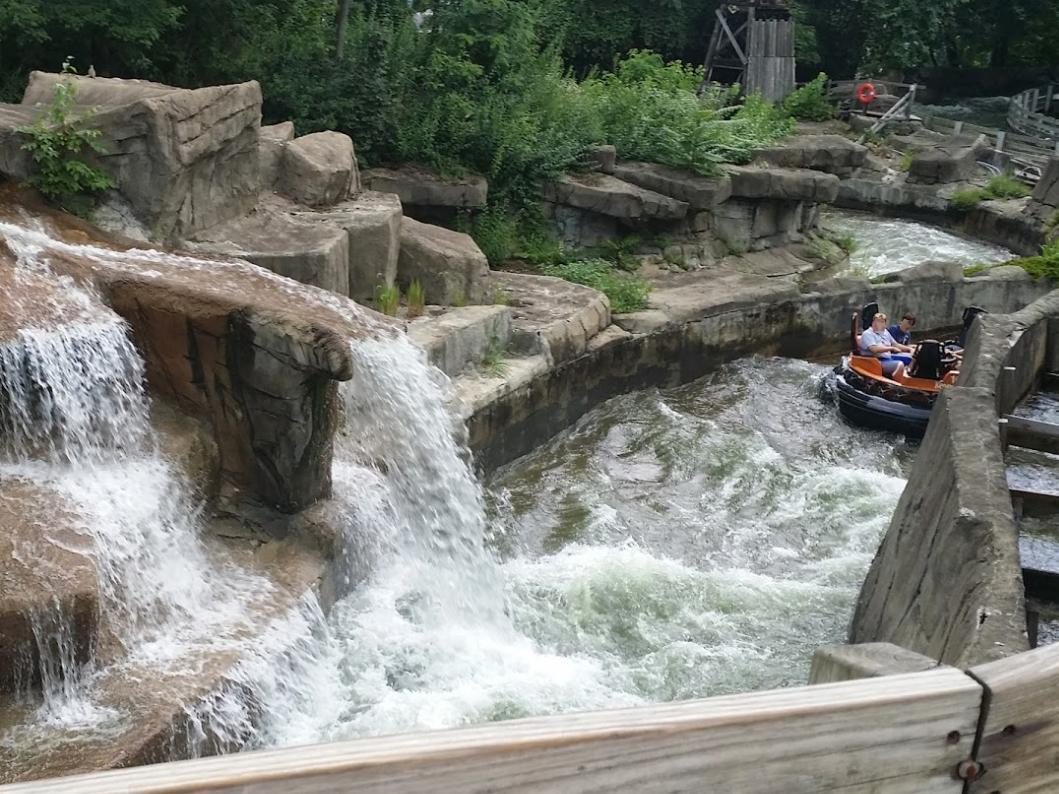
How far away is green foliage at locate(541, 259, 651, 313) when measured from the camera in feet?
44.5

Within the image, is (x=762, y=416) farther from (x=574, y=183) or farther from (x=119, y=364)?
(x=119, y=364)

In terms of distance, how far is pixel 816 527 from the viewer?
32.2ft

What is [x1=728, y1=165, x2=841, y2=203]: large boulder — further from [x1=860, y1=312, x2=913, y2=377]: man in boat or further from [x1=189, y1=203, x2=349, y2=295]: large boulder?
[x1=189, y1=203, x2=349, y2=295]: large boulder

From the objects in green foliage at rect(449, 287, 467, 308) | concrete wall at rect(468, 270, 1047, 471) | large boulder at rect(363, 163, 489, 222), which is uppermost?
large boulder at rect(363, 163, 489, 222)

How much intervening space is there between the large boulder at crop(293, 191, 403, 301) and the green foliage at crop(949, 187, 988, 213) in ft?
49.0

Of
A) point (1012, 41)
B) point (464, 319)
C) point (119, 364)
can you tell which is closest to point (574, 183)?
point (464, 319)

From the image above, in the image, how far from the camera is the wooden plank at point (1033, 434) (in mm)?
6371

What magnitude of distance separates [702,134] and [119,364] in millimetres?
11638

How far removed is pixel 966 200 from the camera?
22078mm

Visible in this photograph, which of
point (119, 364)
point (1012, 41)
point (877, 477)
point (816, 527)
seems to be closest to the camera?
point (119, 364)

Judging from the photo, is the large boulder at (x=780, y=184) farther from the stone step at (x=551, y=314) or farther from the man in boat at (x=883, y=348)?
the stone step at (x=551, y=314)

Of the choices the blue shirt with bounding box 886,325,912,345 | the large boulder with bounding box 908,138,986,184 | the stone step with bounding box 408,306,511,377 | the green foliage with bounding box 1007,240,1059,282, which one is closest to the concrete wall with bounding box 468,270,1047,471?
the green foliage with bounding box 1007,240,1059,282

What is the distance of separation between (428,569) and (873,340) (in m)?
7.07

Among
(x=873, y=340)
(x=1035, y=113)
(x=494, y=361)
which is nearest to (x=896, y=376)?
(x=873, y=340)
